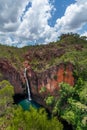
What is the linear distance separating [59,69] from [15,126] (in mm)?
21302

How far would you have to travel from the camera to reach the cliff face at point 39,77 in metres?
37.7

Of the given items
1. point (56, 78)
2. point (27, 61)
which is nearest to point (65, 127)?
point (56, 78)

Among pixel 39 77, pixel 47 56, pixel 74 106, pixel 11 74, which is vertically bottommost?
pixel 74 106

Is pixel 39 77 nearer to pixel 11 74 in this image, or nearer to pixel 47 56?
pixel 11 74

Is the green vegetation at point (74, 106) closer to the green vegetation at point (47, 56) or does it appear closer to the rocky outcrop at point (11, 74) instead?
the green vegetation at point (47, 56)

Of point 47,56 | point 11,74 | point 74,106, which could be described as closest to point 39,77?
point 11,74

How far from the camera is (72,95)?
96.1 ft

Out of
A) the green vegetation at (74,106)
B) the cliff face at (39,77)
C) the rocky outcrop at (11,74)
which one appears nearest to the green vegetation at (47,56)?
the cliff face at (39,77)

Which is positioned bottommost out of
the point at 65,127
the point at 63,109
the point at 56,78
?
the point at 65,127

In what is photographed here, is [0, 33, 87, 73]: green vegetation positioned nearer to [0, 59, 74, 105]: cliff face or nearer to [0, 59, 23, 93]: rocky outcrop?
[0, 59, 74, 105]: cliff face

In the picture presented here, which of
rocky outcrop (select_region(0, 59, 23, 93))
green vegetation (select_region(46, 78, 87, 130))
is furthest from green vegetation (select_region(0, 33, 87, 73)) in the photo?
green vegetation (select_region(46, 78, 87, 130))

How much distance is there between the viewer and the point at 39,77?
1711 inches

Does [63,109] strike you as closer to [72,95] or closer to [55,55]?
[72,95]

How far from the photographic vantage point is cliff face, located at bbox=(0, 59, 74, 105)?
37.7 meters
